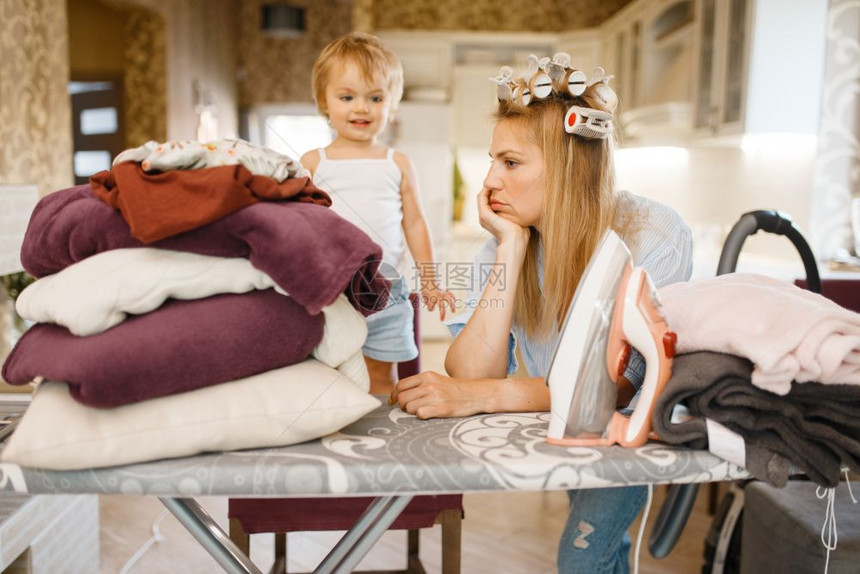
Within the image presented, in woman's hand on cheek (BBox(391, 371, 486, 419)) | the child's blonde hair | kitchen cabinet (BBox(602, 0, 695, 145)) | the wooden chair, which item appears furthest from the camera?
kitchen cabinet (BBox(602, 0, 695, 145))

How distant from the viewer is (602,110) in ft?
3.64

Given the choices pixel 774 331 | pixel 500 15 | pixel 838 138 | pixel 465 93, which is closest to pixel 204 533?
pixel 774 331

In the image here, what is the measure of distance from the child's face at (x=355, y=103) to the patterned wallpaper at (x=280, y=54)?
5.66m

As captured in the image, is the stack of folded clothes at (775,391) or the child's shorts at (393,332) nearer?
the stack of folded clothes at (775,391)

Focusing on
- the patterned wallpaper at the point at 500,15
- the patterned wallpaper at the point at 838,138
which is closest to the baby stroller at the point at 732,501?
the patterned wallpaper at the point at 838,138

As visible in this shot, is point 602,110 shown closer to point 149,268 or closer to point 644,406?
point 644,406

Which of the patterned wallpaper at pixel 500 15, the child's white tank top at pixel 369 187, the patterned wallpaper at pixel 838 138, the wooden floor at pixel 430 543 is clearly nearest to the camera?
the child's white tank top at pixel 369 187

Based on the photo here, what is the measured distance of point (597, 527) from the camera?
110 cm

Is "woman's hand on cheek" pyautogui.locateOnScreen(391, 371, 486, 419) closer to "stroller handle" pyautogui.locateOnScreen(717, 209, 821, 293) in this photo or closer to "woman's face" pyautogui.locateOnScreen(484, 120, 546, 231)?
"woman's face" pyautogui.locateOnScreen(484, 120, 546, 231)

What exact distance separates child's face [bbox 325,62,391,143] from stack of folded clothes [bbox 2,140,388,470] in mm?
930

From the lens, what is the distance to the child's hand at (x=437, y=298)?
1089 millimetres

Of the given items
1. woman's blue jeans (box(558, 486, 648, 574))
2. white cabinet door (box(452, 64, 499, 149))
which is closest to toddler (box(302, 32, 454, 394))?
woman's blue jeans (box(558, 486, 648, 574))

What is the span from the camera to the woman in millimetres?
1101

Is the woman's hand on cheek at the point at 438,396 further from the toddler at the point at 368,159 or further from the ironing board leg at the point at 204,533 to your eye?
the toddler at the point at 368,159
